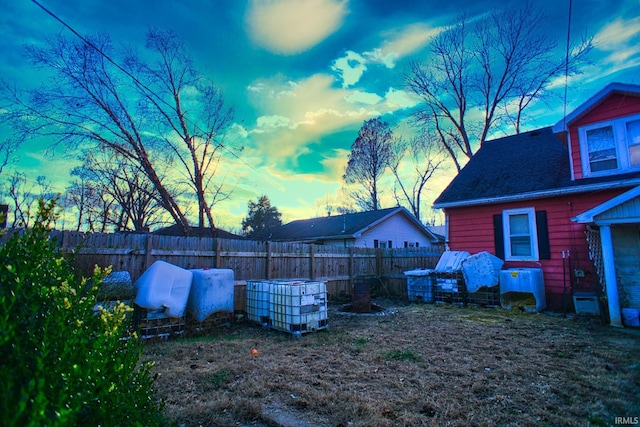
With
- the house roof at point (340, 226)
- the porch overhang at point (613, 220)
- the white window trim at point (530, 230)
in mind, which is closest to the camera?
the porch overhang at point (613, 220)

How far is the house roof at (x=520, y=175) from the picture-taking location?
8.24 m

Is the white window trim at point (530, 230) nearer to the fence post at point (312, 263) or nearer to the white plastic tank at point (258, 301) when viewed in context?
the fence post at point (312, 263)

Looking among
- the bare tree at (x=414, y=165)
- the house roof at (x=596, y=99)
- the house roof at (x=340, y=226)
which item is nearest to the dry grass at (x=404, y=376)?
the house roof at (x=596, y=99)

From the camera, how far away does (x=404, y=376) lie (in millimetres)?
3768

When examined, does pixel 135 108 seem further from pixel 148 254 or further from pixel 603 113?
pixel 603 113

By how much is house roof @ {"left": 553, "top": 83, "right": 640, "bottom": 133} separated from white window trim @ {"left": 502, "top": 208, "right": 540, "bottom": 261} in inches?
98.2

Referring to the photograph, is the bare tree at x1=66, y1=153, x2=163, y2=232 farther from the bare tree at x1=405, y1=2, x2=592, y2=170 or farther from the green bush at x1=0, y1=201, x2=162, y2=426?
the bare tree at x1=405, y1=2, x2=592, y2=170

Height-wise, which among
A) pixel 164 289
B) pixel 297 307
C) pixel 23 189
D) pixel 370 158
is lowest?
pixel 297 307

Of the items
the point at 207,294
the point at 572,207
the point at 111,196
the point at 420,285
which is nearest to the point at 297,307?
the point at 207,294

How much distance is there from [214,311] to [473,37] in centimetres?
1916

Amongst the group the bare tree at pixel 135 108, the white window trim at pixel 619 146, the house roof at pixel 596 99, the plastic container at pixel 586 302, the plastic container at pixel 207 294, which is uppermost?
the bare tree at pixel 135 108

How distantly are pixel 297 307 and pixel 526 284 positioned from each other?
6.30 metres

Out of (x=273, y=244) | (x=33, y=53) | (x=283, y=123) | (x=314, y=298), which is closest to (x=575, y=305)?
(x=314, y=298)
